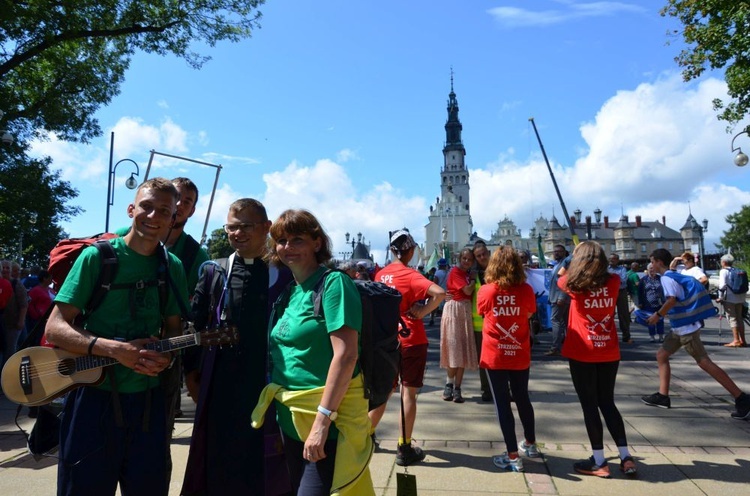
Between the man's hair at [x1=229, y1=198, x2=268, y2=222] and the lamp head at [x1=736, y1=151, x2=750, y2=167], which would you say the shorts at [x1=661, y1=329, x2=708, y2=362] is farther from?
the lamp head at [x1=736, y1=151, x2=750, y2=167]

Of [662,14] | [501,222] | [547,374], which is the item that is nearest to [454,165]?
[501,222]

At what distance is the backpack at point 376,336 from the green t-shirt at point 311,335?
0.18ft

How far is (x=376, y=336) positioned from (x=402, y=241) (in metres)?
2.33

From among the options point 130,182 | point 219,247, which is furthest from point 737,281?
point 219,247

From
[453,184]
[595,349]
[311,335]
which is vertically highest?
[453,184]

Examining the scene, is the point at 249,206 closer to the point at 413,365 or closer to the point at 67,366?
the point at 67,366

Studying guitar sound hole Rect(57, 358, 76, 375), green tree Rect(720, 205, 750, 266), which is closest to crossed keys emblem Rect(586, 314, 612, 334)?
guitar sound hole Rect(57, 358, 76, 375)

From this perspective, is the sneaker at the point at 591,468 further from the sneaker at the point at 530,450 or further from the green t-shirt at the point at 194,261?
the green t-shirt at the point at 194,261

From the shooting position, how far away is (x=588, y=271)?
423cm

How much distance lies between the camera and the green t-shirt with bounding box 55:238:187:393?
2.31 metres

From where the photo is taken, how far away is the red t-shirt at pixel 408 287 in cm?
445

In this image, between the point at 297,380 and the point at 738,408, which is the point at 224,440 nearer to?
the point at 297,380

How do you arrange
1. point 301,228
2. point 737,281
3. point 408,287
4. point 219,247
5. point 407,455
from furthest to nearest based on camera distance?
point 219,247 < point 737,281 < point 408,287 < point 407,455 < point 301,228

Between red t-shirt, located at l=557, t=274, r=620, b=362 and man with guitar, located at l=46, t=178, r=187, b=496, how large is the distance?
10.6 feet
